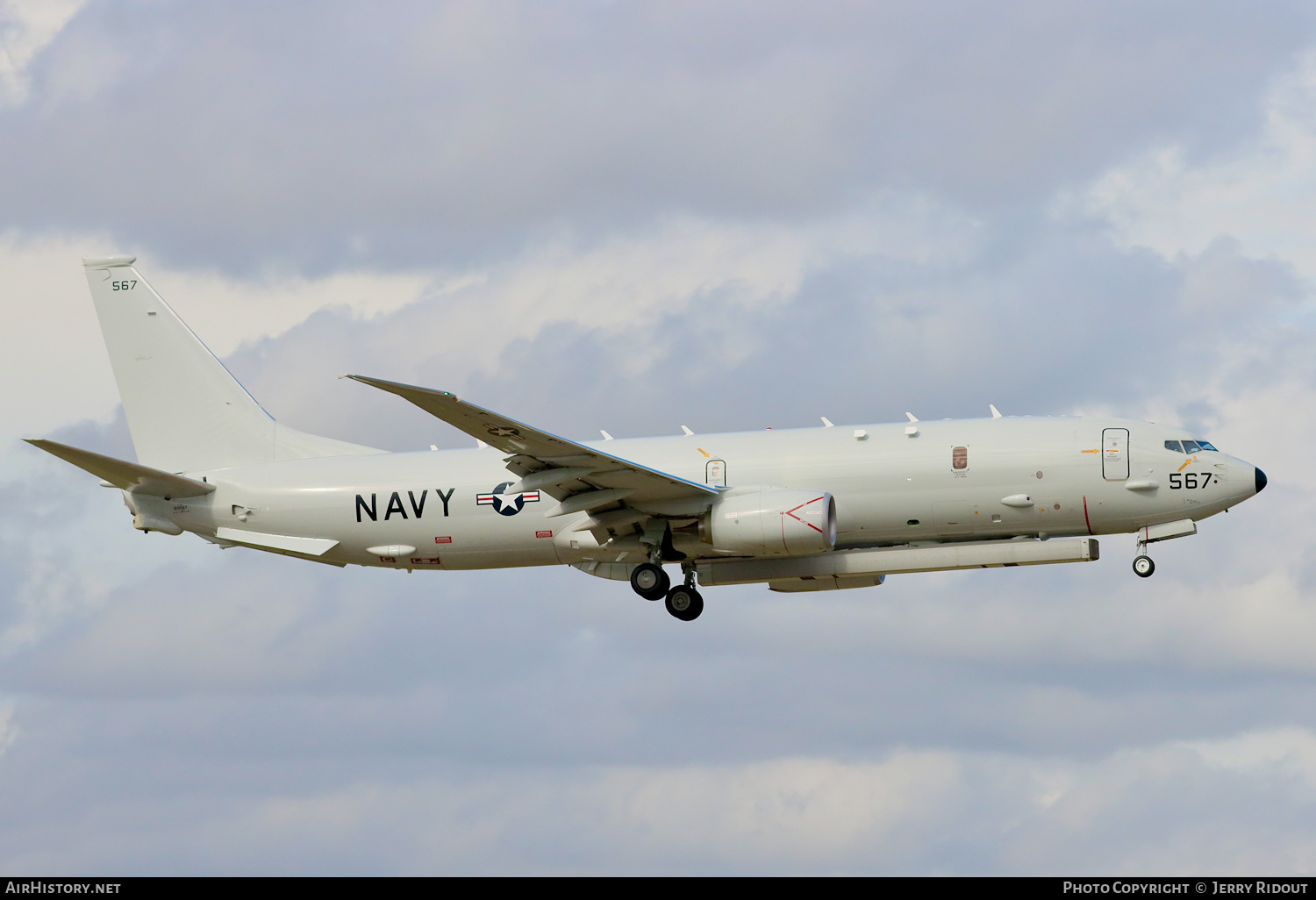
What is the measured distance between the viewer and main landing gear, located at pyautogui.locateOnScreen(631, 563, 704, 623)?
4247 centimetres

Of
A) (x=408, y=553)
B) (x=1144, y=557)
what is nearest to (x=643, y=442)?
(x=408, y=553)

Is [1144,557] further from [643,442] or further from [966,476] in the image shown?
[643,442]

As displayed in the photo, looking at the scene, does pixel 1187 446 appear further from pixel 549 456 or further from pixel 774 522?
pixel 549 456

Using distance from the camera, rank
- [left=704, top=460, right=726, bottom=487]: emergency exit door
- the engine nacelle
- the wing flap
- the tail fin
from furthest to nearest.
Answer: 1. the tail fin
2. [left=704, top=460, right=726, bottom=487]: emergency exit door
3. the engine nacelle
4. the wing flap

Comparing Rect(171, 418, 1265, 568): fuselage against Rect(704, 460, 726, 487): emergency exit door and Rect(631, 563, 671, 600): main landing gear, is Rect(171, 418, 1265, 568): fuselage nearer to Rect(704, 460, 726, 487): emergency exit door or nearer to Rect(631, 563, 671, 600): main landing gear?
Rect(704, 460, 726, 487): emergency exit door

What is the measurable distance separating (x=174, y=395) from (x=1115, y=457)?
Result: 27823 mm

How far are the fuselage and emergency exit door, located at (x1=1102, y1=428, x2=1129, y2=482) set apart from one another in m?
0.03

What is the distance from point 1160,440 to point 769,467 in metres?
10.1

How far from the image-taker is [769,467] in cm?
4156

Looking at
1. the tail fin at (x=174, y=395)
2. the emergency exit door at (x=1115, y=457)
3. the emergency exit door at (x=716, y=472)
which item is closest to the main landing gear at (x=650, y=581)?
the emergency exit door at (x=716, y=472)

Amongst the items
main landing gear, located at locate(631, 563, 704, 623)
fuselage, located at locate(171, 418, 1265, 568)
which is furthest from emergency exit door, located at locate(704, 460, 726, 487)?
main landing gear, located at locate(631, 563, 704, 623)

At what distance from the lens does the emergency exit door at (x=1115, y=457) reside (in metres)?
39.9

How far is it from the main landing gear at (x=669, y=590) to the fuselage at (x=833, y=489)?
0.95m

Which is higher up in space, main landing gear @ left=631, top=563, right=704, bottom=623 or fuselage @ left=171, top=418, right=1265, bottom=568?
fuselage @ left=171, top=418, right=1265, bottom=568
